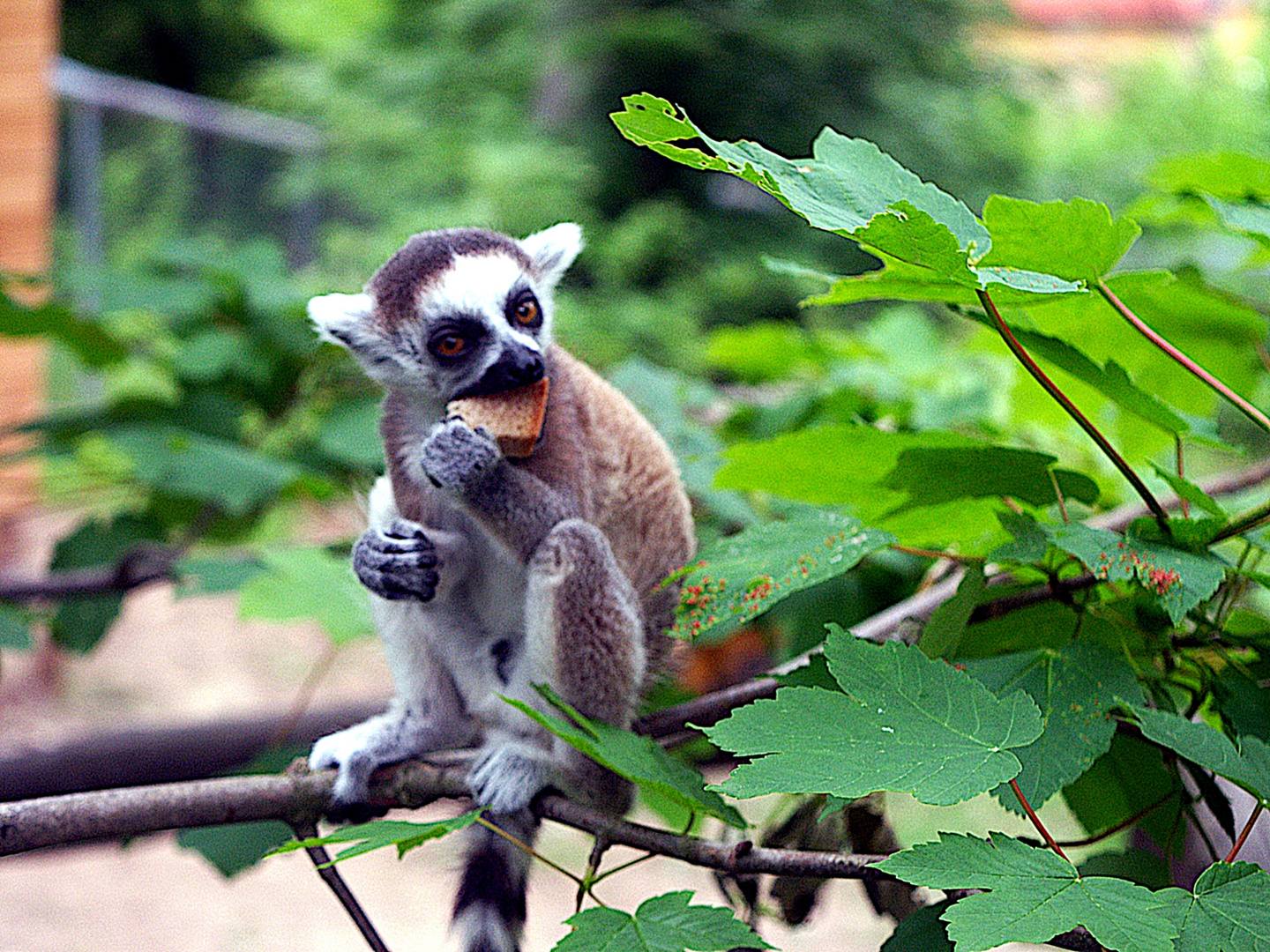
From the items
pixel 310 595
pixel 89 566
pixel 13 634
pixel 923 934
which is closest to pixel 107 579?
pixel 89 566

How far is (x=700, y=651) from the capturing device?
8.39 ft

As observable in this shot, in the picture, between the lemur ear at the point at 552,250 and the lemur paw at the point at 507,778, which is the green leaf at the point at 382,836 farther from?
the lemur ear at the point at 552,250

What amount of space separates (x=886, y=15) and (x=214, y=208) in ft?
16.3

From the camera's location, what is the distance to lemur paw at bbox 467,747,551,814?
1250mm

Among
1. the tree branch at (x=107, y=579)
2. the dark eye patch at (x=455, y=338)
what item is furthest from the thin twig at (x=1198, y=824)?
the tree branch at (x=107, y=579)

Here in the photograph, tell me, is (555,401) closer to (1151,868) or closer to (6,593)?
(1151,868)

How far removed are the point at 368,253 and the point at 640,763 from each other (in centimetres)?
692

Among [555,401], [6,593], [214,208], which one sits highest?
[555,401]

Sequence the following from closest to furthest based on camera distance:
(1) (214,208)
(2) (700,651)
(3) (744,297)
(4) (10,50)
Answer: (2) (700,651)
(4) (10,50)
(3) (744,297)
(1) (214,208)

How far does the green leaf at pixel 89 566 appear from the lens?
6.56 ft

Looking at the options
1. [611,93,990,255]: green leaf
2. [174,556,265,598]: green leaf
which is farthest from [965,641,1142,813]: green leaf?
[174,556,265,598]: green leaf

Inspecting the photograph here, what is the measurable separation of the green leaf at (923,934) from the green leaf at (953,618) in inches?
7.5

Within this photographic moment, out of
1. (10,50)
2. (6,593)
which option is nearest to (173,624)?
(10,50)

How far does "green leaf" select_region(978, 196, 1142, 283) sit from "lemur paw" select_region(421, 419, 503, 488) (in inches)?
23.8
